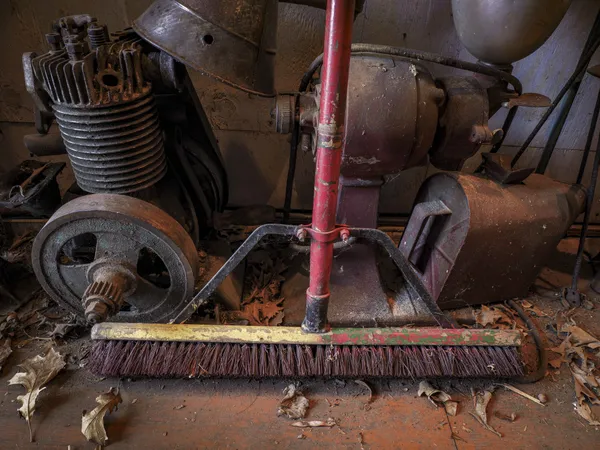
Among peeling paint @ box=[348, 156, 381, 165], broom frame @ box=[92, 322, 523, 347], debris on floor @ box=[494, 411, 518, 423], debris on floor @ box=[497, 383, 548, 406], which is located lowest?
debris on floor @ box=[494, 411, 518, 423]

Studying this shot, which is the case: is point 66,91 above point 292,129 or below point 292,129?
above

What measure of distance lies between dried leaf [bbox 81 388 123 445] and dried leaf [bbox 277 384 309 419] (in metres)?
0.56

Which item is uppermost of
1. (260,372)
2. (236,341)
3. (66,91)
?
(66,91)

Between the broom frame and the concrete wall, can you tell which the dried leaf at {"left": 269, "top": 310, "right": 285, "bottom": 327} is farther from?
the concrete wall

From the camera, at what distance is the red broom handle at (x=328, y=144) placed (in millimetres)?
1020

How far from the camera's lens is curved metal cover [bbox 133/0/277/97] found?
1.31 metres

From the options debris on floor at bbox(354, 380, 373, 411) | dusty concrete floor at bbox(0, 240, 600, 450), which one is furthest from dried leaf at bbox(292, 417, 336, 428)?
debris on floor at bbox(354, 380, 373, 411)

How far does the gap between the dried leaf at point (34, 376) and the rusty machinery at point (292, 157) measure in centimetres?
21

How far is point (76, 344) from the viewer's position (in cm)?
164

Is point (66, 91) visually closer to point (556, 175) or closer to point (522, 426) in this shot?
point (522, 426)

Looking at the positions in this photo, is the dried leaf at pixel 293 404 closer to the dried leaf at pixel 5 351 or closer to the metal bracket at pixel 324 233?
the metal bracket at pixel 324 233

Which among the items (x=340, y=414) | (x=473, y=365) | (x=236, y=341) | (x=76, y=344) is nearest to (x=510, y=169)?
(x=473, y=365)

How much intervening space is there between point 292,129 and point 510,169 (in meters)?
0.91

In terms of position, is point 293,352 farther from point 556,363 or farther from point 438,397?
point 556,363
